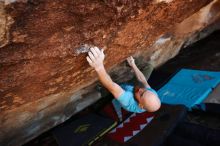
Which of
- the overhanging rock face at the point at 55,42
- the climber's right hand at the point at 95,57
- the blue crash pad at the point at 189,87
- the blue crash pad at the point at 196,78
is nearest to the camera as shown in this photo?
the overhanging rock face at the point at 55,42

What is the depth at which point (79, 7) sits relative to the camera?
60.6 inches

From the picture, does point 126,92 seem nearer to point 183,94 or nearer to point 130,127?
point 130,127

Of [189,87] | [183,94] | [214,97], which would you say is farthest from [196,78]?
[214,97]

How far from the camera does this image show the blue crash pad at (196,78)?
10.2 ft

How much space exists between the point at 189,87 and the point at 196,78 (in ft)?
0.57

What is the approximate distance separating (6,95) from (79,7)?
32.4 inches

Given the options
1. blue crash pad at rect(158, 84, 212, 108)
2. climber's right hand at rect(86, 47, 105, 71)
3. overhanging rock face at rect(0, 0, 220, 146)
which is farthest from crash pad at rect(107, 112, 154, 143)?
A: climber's right hand at rect(86, 47, 105, 71)

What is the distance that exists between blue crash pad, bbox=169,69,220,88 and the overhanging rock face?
0.93 meters

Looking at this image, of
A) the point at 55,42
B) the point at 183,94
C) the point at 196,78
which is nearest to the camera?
the point at 55,42

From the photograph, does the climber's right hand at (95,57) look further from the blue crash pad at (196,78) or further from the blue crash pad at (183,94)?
the blue crash pad at (196,78)

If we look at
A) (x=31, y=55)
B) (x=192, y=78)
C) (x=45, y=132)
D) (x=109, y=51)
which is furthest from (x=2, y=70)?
(x=192, y=78)

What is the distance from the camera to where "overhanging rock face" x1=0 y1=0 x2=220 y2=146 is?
1449 millimetres

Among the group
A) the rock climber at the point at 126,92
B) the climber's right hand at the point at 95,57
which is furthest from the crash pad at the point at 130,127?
the climber's right hand at the point at 95,57

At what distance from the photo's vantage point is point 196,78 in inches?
130
